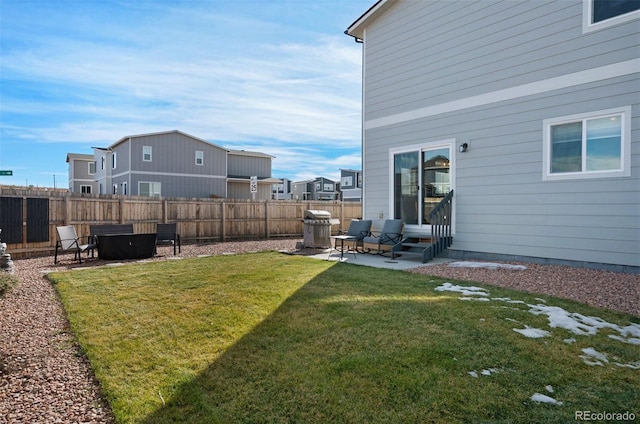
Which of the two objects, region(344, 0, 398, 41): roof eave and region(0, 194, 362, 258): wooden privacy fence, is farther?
region(344, 0, 398, 41): roof eave

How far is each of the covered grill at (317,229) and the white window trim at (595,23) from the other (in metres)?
7.14

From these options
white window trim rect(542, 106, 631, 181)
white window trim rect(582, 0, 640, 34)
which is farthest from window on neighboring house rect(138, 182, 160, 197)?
white window trim rect(582, 0, 640, 34)

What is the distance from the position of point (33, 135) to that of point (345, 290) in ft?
99.6

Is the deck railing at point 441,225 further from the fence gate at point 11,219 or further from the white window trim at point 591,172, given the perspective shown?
the fence gate at point 11,219

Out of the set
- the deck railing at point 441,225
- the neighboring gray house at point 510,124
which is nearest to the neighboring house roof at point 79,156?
the neighboring gray house at point 510,124

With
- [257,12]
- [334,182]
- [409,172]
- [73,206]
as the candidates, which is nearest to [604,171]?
[409,172]

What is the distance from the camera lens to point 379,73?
10328mm

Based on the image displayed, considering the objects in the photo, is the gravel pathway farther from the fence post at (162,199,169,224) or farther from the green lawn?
the fence post at (162,199,169,224)

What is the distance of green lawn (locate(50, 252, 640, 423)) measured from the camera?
2332 mm

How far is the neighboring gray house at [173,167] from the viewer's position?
2466 centimetres

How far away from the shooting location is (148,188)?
25016 millimetres

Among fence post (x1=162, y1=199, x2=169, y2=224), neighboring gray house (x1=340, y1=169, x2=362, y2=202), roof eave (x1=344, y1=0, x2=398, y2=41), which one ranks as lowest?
fence post (x1=162, y1=199, x2=169, y2=224)

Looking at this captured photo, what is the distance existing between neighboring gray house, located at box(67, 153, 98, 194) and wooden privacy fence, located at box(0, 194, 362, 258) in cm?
2497

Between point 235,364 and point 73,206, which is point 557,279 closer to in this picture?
point 235,364
